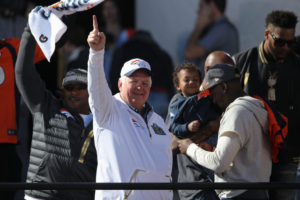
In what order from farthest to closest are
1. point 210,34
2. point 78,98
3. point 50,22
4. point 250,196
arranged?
point 210,34, point 78,98, point 50,22, point 250,196

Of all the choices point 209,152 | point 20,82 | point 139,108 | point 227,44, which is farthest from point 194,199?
point 227,44

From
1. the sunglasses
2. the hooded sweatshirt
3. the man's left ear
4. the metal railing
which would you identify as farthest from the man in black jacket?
the metal railing

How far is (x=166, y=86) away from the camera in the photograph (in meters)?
7.66

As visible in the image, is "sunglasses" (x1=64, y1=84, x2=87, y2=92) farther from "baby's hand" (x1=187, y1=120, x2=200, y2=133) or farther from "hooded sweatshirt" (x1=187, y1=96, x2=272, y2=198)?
"hooded sweatshirt" (x1=187, y1=96, x2=272, y2=198)

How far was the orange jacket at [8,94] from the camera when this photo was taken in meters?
5.26

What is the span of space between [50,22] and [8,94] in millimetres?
905

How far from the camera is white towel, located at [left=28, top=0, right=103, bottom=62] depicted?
4.58 meters

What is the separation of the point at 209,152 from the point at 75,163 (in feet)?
3.45

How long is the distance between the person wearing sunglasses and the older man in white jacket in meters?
1.39

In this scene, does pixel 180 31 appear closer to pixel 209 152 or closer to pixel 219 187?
pixel 209 152

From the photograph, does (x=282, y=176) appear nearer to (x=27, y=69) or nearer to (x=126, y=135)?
(x=126, y=135)

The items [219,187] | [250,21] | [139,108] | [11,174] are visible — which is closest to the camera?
[219,187]

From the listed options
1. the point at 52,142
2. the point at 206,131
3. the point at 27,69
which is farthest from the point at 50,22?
the point at 206,131

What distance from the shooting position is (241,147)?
456cm
